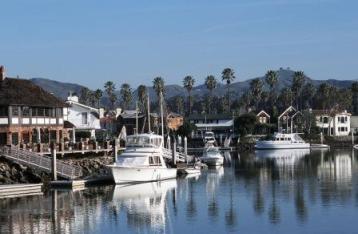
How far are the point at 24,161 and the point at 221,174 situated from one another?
89.1ft

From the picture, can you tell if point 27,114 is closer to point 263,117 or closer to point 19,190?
point 19,190

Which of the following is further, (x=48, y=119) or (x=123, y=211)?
(x=48, y=119)

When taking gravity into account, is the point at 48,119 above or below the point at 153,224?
above

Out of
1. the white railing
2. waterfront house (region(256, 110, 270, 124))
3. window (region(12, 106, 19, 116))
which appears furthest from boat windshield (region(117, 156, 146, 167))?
waterfront house (region(256, 110, 270, 124))

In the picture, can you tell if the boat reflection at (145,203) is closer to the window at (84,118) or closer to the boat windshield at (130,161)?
the boat windshield at (130,161)

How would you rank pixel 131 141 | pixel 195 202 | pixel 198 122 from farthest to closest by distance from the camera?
pixel 198 122 → pixel 131 141 → pixel 195 202

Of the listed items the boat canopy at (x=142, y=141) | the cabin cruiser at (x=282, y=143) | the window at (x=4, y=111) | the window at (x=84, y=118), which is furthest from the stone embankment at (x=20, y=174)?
the cabin cruiser at (x=282, y=143)

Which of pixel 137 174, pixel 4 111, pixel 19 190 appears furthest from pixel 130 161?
pixel 4 111

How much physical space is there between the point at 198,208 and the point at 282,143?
348 ft

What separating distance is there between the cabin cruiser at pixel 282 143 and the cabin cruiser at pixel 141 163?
84.8m

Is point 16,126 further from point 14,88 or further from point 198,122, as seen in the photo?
point 198,122

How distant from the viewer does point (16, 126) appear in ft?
256

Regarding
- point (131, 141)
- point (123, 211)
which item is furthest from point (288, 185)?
Answer: point (123, 211)

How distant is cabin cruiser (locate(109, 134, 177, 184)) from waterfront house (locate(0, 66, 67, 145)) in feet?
33.4
